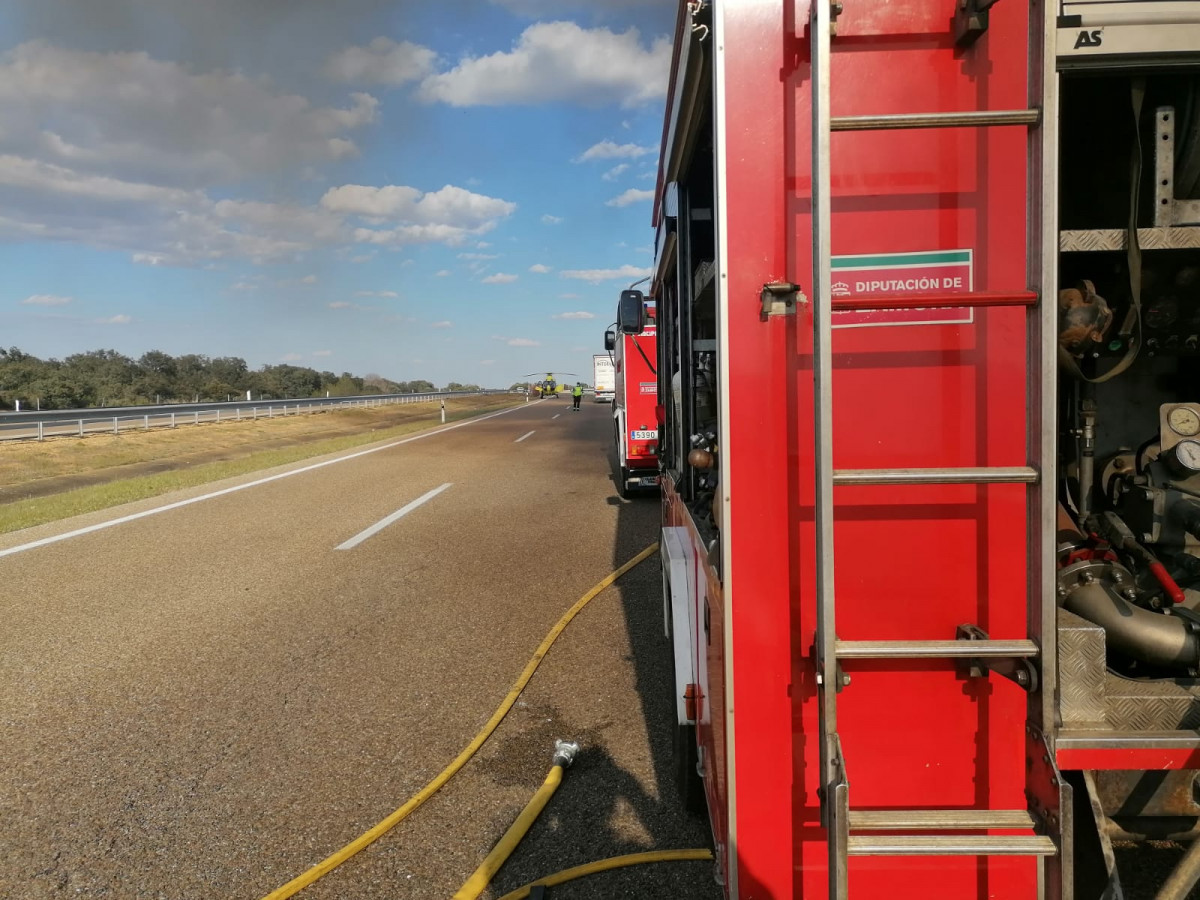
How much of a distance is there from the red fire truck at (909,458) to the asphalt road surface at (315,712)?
1.27 meters

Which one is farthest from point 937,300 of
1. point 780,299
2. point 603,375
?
point 603,375

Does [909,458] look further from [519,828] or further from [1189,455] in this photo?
[519,828]

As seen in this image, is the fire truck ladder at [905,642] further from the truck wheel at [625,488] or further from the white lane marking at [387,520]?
the truck wheel at [625,488]

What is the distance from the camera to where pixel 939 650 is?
5.90ft

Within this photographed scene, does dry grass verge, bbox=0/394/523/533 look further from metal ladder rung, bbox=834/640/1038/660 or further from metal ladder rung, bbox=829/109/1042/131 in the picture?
metal ladder rung, bbox=829/109/1042/131

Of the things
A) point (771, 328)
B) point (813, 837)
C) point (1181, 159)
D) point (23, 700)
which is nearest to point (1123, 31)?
point (1181, 159)

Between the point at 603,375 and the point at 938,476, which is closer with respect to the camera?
the point at 938,476

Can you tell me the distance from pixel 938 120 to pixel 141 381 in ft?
248

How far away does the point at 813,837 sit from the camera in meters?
2.00

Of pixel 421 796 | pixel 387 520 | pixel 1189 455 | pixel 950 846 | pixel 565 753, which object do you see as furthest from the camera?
pixel 387 520

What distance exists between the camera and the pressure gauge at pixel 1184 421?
251 cm

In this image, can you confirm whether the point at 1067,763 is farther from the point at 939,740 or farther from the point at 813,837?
the point at 813,837

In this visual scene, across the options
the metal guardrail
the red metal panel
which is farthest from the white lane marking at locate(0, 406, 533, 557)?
→ the metal guardrail

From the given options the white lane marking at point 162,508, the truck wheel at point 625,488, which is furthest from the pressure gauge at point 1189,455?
the truck wheel at point 625,488
